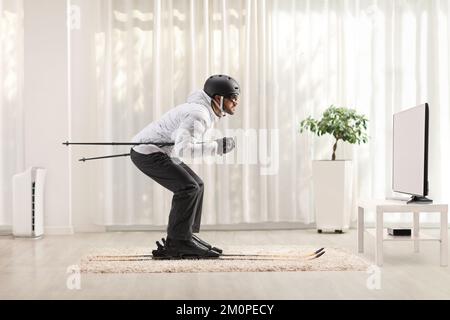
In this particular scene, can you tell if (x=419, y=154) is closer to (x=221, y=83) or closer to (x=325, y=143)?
(x=221, y=83)

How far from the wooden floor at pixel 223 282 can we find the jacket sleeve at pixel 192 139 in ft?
2.66

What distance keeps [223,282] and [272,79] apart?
10.6 ft

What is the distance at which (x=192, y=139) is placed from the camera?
4590 mm

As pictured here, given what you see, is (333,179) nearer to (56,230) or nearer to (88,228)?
(88,228)

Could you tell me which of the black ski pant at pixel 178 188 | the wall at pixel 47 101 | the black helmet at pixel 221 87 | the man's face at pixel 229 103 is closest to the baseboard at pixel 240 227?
the wall at pixel 47 101

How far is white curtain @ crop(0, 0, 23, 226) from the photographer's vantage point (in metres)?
6.69

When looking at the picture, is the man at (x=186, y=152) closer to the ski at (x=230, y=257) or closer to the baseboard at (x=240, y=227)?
the ski at (x=230, y=257)

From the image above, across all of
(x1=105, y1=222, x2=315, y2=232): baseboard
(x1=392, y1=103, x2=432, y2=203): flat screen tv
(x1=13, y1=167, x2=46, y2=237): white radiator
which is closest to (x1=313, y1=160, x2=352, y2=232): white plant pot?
(x1=105, y1=222, x2=315, y2=232): baseboard

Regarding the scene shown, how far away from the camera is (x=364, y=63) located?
6.98 metres

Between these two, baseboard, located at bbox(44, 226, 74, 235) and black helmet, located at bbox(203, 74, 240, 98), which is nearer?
black helmet, located at bbox(203, 74, 240, 98)

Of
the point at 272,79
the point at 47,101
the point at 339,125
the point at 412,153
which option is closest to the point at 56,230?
the point at 47,101

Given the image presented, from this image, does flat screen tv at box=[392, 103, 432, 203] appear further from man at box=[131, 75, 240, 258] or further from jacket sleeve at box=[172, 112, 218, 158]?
jacket sleeve at box=[172, 112, 218, 158]
